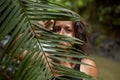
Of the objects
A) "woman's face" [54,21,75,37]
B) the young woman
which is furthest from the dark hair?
"woman's face" [54,21,75,37]

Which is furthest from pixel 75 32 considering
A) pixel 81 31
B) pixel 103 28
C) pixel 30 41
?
pixel 103 28

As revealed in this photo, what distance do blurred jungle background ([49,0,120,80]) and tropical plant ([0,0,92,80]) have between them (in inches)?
356

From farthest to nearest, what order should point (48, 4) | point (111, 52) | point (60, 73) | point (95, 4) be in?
point (95, 4), point (111, 52), point (48, 4), point (60, 73)

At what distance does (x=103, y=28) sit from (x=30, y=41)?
1060cm

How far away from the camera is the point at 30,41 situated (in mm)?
1216

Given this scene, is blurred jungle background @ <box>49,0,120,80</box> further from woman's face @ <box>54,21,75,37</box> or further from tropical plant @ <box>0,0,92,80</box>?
tropical plant @ <box>0,0,92,80</box>

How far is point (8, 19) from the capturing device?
122 cm

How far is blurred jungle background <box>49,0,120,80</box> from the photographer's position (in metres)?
10.8

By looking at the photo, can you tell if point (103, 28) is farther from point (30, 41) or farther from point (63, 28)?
point (30, 41)

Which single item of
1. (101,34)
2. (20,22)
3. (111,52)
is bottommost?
(20,22)

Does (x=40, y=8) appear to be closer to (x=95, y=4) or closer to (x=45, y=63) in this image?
(x=45, y=63)

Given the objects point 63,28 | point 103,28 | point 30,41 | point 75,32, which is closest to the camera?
point 30,41

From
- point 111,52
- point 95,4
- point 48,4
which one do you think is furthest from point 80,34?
point 95,4

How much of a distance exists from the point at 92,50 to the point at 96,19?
1.20m
